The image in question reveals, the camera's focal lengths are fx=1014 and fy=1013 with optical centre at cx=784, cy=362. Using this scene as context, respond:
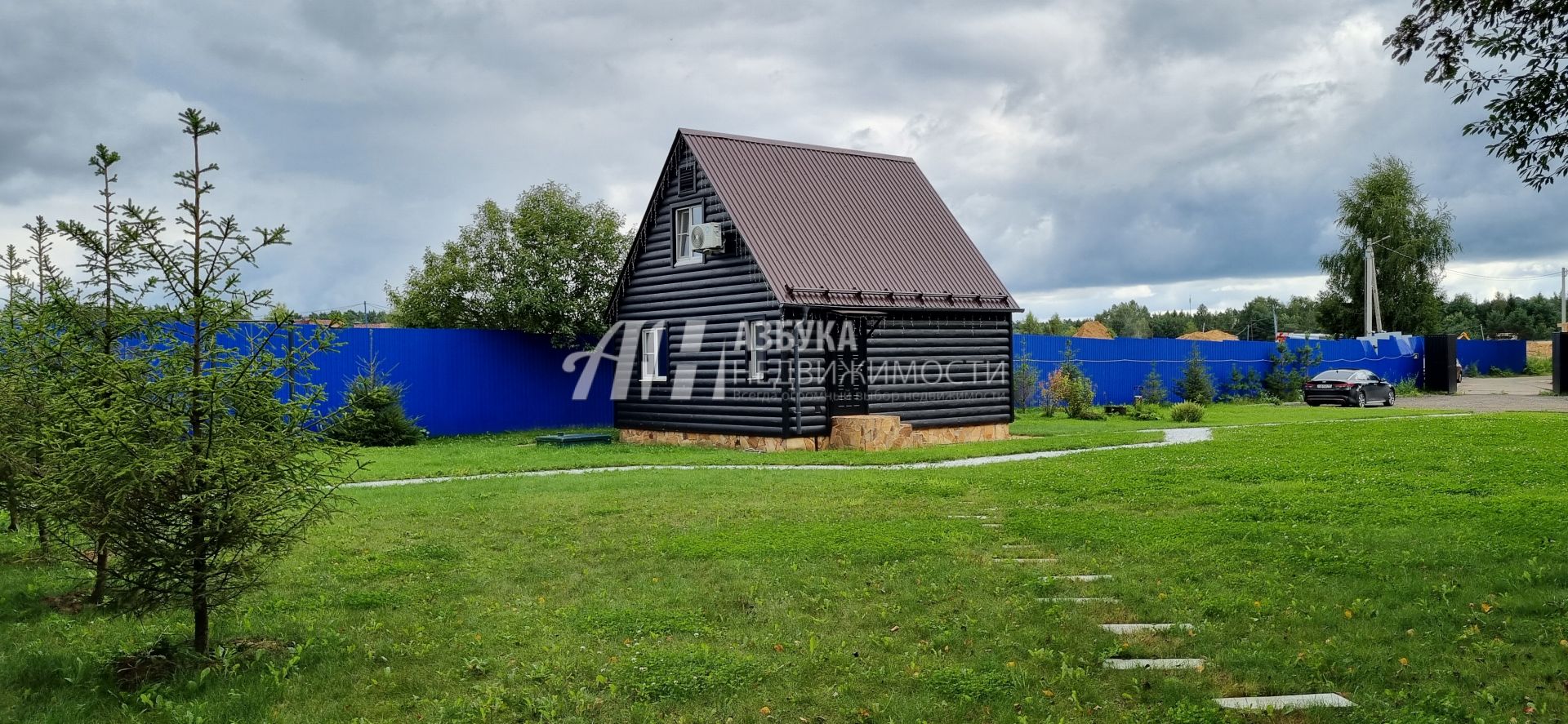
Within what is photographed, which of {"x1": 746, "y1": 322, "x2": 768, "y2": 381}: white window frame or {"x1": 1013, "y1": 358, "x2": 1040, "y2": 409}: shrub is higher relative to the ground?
{"x1": 746, "y1": 322, "x2": 768, "y2": 381}: white window frame

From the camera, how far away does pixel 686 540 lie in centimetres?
877

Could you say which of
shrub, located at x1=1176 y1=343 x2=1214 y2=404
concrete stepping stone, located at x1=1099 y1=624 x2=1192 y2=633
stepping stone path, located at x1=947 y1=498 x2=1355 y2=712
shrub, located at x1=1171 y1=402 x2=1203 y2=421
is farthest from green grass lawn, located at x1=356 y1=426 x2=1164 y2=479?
shrub, located at x1=1176 y1=343 x2=1214 y2=404

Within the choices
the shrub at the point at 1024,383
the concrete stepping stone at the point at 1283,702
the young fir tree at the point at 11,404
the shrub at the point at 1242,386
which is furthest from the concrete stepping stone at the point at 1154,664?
the shrub at the point at 1242,386

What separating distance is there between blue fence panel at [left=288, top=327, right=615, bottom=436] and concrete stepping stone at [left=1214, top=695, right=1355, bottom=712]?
18.6 meters

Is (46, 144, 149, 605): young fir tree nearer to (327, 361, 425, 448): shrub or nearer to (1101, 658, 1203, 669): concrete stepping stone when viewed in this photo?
(1101, 658, 1203, 669): concrete stepping stone

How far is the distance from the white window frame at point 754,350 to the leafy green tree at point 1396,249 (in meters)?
44.0

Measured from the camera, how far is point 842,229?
20.1 meters

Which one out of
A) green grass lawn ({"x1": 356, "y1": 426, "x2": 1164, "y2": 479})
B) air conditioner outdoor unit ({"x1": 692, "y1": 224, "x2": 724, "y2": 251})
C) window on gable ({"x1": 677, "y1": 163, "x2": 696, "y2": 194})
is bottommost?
green grass lawn ({"x1": 356, "y1": 426, "x2": 1164, "y2": 479})

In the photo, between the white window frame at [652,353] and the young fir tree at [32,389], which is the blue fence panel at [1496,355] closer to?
the white window frame at [652,353]

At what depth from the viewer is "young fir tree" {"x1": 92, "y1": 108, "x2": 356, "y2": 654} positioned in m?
5.17

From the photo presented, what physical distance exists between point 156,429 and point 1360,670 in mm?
6277

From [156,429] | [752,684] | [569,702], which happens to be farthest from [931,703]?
[156,429]

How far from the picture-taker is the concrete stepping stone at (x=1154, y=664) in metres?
5.36

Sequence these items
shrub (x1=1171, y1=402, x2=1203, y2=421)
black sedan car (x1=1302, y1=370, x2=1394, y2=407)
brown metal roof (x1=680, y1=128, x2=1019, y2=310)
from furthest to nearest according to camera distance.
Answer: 1. black sedan car (x1=1302, y1=370, x2=1394, y2=407)
2. shrub (x1=1171, y1=402, x2=1203, y2=421)
3. brown metal roof (x1=680, y1=128, x2=1019, y2=310)
